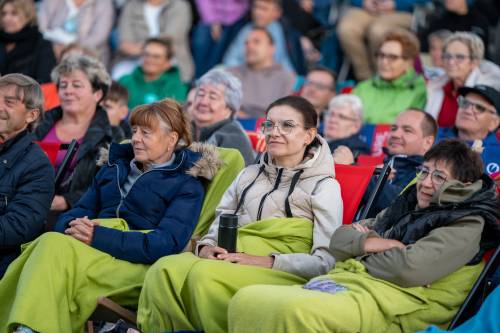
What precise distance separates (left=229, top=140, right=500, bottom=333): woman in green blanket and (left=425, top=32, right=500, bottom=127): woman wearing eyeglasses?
320 centimetres

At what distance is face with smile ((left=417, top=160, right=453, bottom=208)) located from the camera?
222 inches

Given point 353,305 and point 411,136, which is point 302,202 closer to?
point 353,305

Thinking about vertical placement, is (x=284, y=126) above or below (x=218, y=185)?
above

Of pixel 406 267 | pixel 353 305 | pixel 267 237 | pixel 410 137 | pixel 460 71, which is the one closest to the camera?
pixel 353 305

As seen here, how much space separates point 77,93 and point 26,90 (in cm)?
99

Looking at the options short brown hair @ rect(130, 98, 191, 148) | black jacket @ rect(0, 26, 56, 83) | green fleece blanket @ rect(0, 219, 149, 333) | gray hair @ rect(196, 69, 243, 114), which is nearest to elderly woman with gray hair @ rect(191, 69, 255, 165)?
gray hair @ rect(196, 69, 243, 114)

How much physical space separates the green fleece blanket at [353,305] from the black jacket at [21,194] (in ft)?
5.82

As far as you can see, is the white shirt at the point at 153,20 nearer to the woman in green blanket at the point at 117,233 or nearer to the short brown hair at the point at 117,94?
the short brown hair at the point at 117,94

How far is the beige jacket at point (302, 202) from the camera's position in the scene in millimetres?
5844

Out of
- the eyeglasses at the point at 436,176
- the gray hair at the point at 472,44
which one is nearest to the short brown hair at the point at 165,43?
the gray hair at the point at 472,44

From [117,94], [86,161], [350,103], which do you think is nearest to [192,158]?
[86,161]

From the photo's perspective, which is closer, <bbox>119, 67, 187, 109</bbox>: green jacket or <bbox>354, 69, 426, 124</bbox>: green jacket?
<bbox>354, 69, 426, 124</bbox>: green jacket

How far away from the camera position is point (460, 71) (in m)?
8.88

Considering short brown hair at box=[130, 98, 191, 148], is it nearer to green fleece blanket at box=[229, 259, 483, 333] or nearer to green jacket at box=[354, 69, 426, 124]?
green fleece blanket at box=[229, 259, 483, 333]
